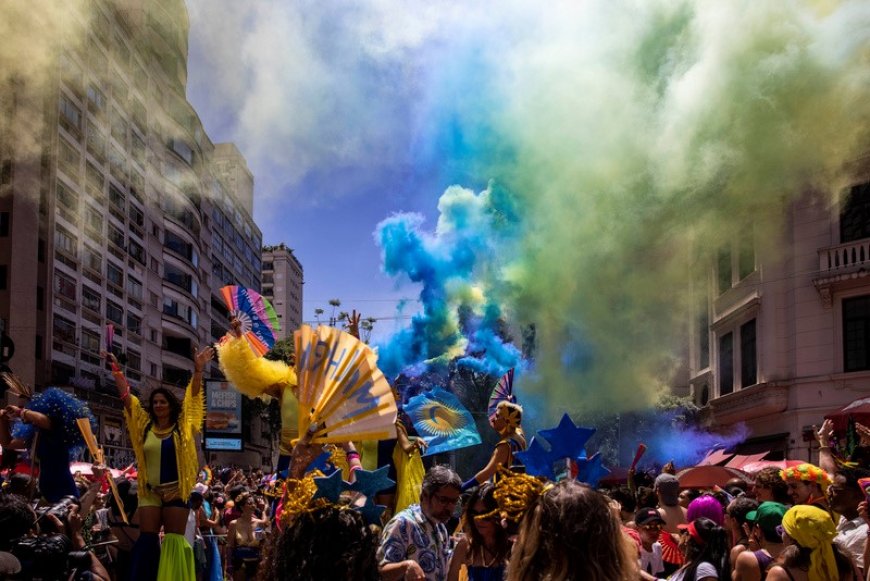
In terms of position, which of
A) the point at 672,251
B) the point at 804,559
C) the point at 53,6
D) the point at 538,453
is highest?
the point at 53,6

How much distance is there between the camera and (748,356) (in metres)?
24.6

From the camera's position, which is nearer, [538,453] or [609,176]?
[538,453]

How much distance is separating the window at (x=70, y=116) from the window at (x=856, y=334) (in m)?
27.3

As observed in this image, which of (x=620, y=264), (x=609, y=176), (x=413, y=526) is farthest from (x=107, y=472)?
(x=620, y=264)

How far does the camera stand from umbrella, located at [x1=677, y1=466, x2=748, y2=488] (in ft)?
42.6

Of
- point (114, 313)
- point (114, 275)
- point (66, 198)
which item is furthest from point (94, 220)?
point (114, 313)

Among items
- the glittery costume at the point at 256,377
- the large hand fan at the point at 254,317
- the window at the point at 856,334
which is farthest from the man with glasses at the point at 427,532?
the window at the point at 856,334

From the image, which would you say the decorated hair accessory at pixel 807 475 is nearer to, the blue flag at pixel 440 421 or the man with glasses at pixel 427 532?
the man with glasses at pixel 427 532

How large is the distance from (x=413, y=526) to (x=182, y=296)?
45.4 metres

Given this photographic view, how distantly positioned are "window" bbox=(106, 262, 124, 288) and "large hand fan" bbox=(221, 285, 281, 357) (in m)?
30.6

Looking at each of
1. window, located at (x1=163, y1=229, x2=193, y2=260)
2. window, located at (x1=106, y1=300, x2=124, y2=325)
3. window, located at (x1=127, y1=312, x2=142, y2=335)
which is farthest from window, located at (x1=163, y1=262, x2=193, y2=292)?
window, located at (x1=106, y1=300, x2=124, y2=325)

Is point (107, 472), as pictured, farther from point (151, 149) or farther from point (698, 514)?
point (151, 149)

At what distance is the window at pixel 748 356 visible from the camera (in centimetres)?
2402

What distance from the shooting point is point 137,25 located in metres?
34.8
